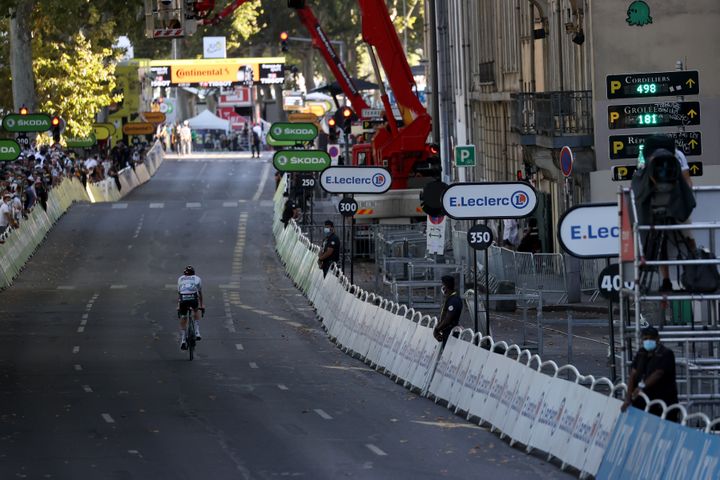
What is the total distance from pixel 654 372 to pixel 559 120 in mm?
21973

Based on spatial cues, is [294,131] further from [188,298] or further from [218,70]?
[218,70]

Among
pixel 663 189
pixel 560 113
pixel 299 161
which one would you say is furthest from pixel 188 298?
pixel 299 161

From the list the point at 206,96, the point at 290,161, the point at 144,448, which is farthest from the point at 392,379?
the point at 206,96

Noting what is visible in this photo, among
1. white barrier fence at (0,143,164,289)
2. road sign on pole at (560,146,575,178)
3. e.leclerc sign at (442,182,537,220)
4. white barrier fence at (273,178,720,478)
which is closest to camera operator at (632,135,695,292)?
white barrier fence at (273,178,720,478)

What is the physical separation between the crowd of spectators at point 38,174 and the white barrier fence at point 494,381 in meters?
14.2

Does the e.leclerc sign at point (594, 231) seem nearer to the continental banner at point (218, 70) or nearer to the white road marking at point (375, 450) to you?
the white road marking at point (375, 450)

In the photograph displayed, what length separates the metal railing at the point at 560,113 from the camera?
3531 cm

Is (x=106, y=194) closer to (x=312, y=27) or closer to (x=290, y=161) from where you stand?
(x=312, y=27)

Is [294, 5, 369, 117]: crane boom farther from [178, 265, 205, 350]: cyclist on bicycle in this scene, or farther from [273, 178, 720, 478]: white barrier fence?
[178, 265, 205, 350]: cyclist on bicycle

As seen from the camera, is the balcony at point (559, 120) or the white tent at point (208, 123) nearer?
the balcony at point (559, 120)

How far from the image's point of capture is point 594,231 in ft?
54.6

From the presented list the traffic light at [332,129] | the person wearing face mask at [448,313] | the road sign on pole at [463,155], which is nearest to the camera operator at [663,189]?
the person wearing face mask at [448,313]

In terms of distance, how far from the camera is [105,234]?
51188mm

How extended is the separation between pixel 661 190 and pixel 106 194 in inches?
2042
